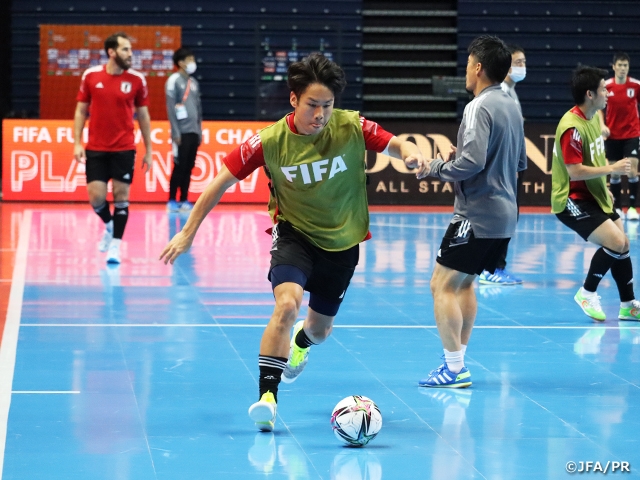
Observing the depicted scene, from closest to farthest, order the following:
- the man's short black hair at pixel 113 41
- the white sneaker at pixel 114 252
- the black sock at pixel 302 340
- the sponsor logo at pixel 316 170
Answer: the sponsor logo at pixel 316 170 < the black sock at pixel 302 340 < the man's short black hair at pixel 113 41 < the white sneaker at pixel 114 252

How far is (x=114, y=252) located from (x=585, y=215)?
489 cm

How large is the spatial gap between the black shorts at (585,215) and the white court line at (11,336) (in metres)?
3.94

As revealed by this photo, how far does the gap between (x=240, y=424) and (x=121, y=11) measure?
16.4 meters

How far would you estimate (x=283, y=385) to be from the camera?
19.4ft

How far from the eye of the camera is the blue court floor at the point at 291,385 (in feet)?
14.9

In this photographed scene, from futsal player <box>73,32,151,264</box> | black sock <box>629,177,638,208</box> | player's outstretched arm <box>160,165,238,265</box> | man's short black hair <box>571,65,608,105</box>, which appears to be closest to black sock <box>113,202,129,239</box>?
futsal player <box>73,32,151,264</box>

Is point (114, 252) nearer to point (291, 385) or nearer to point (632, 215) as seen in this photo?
point (291, 385)

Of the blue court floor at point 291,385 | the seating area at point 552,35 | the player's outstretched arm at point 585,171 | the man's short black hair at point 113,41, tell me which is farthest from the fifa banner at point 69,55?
the player's outstretched arm at point 585,171

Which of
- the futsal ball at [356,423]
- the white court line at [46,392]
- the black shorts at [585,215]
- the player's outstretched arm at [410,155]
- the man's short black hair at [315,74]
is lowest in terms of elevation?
the white court line at [46,392]

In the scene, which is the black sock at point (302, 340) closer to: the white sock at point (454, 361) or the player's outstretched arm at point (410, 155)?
the white sock at point (454, 361)

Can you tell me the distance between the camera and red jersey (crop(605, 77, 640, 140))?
50.9 ft

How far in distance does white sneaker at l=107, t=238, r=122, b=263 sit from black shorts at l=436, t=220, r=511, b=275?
17.9 ft

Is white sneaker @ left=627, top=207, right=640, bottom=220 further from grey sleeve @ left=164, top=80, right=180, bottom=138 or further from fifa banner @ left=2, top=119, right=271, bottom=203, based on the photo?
grey sleeve @ left=164, top=80, right=180, bottom=138

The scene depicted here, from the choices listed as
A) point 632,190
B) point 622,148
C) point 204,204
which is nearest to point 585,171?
point 204,204
